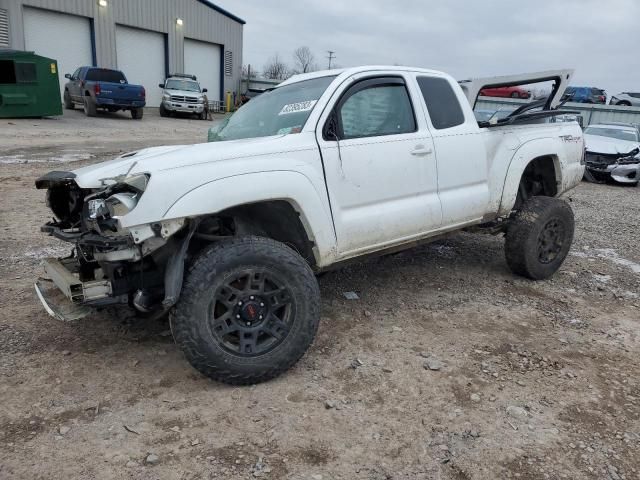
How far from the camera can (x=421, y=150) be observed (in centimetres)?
392

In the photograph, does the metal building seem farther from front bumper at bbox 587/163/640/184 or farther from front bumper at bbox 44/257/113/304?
front bumper at bbox 44/257/113/304

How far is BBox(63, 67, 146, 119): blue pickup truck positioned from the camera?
20.7 m

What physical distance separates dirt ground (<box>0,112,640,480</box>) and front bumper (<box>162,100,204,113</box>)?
66.4 ft

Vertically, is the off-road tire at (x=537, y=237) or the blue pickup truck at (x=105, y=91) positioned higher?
the blue pickup truck at (x=105, y=91)

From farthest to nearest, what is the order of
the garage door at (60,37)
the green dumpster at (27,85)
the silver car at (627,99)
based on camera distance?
1. the silver car at (627,99)
2. the garage door at (60,37)
3. the green dumpster at (27,85)

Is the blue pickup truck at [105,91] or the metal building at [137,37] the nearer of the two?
the blue pickup truck at [105,91]

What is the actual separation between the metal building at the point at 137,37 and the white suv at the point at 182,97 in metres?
3.82

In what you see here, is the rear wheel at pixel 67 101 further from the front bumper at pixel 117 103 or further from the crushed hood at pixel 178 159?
the crushed hood at pixel 178 159

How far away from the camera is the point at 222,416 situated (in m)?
2.82

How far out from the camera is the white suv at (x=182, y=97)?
24.0 metres

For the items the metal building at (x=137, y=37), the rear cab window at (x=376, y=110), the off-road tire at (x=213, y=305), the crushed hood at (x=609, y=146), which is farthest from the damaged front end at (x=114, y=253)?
the metal building at (x=137, y=37)

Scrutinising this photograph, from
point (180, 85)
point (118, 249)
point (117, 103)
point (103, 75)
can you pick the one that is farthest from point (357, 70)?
point (180, 85)

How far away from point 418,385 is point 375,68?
2.32 metres

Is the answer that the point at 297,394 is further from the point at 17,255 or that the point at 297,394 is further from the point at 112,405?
the point at 17,255
